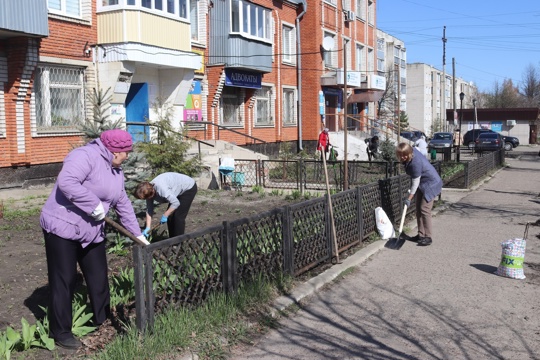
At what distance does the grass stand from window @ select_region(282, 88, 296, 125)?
21.7 m

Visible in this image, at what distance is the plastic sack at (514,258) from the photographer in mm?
6578

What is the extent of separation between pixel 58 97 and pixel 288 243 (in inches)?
404

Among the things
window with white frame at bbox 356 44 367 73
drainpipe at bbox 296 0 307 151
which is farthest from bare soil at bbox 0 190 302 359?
window with white frame at bbox 356 44 367 73

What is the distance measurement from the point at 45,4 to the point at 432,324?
1118 cm

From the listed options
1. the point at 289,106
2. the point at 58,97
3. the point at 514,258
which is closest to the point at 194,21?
the point at 58,97

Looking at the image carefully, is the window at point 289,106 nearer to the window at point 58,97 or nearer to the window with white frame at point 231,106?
the window with white frame at point 231,106

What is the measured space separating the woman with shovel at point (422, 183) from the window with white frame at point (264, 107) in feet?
52.7

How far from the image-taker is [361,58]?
116 feet

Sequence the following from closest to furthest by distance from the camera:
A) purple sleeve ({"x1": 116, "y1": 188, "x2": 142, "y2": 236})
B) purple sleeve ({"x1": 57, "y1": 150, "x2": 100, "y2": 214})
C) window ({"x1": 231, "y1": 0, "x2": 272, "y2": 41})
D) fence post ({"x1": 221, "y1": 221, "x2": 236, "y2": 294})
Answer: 1. purple sleeve ({"x1": 57, "y1": 150, "x2": 100, "y2": 214})
2. purple sleeve ({"x1": 116, "y1": 188, "x2": 142, "y2": 236})
3. fence post ({"x1": 221, "y1": 221, "x2": 236, "y2": 294})
4. window ({"x1": 231, "y1": 0, "x2": 272, "y2": 41})

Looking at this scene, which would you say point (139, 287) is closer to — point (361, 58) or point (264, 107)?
point (264, 107)

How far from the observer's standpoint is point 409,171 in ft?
27.8

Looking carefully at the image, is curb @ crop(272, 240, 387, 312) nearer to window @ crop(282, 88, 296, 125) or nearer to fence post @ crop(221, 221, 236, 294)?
fence post @ crop(221, 221, 236, 294)

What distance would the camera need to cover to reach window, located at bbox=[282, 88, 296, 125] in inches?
1053

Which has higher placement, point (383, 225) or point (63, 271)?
point (63, 271)
